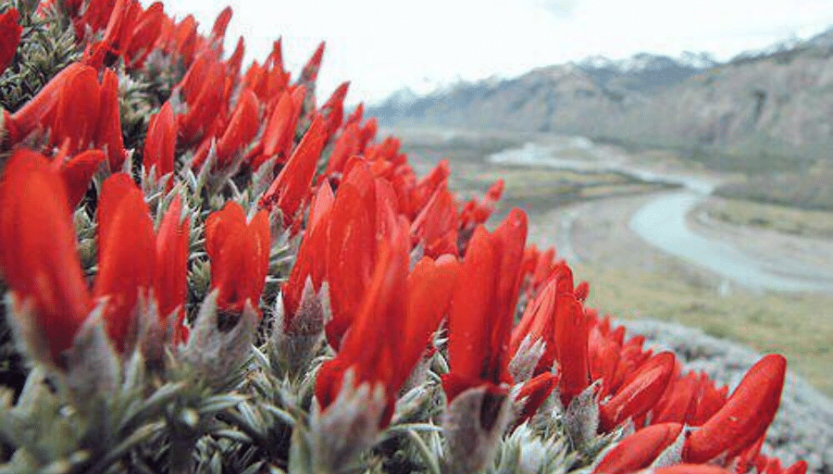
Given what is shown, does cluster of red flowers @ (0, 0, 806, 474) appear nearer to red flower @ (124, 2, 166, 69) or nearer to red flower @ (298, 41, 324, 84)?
red flower @ (124, 2, 166, 69)

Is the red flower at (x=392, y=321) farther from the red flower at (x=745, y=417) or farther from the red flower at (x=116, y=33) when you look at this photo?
the red flower at (x=116, y=33)

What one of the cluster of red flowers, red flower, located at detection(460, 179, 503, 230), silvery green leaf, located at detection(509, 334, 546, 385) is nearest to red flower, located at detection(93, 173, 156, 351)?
the cluster of red flowers

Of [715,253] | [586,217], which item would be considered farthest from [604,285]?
[586,217]

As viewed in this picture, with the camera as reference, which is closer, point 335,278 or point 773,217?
point 335,278

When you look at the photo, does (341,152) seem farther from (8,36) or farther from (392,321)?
(392,321)

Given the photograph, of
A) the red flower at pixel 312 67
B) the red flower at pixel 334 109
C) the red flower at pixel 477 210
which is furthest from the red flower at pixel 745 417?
the red flower at pixel 312 67

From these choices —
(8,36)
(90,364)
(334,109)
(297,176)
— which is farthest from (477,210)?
(90,364)
